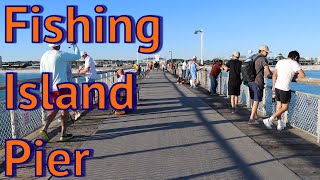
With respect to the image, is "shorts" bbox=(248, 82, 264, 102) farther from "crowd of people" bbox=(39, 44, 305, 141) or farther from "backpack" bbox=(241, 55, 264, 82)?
"backpack" bbox=(241, 55, 264, 82)

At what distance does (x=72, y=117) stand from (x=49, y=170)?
4.63 meters

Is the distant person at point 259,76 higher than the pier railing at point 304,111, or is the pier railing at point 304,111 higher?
the distant person at point 259,76

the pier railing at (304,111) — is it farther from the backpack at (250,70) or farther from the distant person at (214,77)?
the distant person at (214,77)

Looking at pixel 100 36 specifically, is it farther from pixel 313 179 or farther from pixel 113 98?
pixel 313 179

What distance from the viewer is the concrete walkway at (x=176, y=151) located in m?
4.83

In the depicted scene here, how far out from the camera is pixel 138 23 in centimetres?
845

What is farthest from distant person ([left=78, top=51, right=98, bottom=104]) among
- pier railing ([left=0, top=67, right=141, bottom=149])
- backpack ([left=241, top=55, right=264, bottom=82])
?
backpack ([left=241, top=55, right=264, bottom=82])

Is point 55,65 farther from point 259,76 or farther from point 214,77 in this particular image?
point 214,77

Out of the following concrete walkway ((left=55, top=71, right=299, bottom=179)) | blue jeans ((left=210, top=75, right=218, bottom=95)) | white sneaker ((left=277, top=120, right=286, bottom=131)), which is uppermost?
blue jeans ((left=210, top=75, right=218, bottom=95))

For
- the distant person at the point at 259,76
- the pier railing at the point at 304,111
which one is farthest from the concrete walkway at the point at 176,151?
the pier railing at the point at 304,111

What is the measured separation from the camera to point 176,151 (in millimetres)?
5980

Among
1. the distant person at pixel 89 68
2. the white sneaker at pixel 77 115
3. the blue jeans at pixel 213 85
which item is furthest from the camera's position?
the blue jeans at pixel 213 85

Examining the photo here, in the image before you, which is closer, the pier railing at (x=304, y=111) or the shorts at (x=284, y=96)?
the pier railing at (x=304, y=111)

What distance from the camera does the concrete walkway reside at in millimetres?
4832
